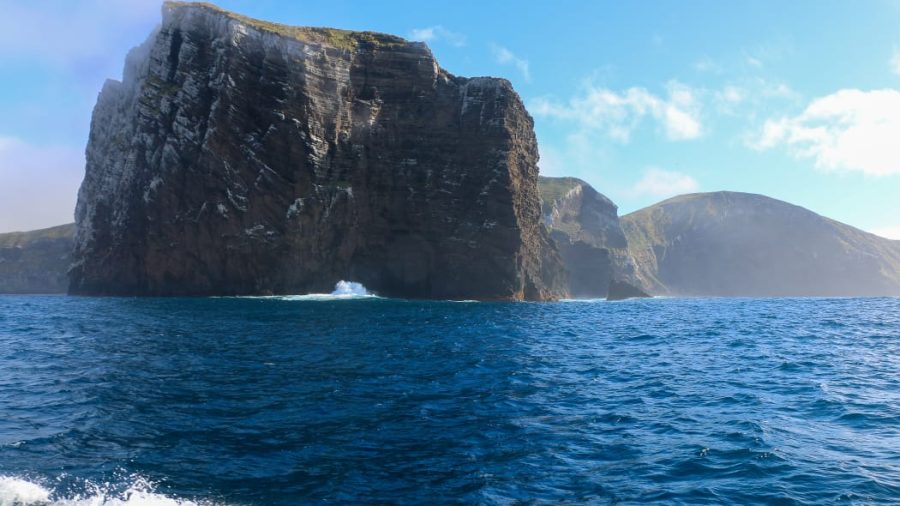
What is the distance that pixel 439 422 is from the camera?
1694 centimetres

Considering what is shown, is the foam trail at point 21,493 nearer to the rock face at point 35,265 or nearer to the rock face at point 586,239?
the rock face at point 586,239

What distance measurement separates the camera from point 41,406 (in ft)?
58.6

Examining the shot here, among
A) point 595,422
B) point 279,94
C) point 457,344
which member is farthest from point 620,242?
point 595,422

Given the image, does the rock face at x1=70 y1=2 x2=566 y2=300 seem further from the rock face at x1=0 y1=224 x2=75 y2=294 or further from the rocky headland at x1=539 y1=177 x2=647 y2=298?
the rock face at x1=0 y1=224 x2=75 y2=294

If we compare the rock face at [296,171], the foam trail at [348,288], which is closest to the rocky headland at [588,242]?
the rock face at [296,171]

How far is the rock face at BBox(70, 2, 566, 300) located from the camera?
83.6m

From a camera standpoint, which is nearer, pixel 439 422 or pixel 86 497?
pixel 86 497

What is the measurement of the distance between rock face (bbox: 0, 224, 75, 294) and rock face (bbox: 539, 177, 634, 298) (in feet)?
430

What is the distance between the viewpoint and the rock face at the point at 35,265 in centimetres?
15325

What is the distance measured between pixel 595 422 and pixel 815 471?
5.53m

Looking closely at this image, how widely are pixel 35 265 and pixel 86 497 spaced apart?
178976 mm

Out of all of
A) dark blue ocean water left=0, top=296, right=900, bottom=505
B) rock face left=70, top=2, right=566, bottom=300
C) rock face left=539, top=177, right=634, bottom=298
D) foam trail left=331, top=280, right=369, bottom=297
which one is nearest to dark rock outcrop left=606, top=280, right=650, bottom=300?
rock face left=539, top=177, right=634, bottom=298

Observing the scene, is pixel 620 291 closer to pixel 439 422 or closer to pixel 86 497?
pixel 439 422

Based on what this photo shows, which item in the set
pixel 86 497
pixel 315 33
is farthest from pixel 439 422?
pixel 315 33
